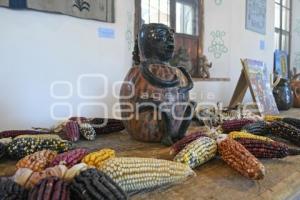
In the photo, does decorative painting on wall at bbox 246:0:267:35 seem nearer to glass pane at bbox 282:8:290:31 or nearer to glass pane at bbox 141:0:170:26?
glass pane at bbox 141:0:170:26

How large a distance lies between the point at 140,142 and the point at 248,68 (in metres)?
0.85

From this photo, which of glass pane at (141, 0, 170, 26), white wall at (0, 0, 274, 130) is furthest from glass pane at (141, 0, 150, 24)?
white wall at (0, 0, 274, 130)

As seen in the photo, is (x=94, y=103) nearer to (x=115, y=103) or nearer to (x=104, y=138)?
(x=115, y=103)

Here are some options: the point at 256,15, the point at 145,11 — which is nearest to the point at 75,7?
the point at 145,11

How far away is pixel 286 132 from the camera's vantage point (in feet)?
2.46

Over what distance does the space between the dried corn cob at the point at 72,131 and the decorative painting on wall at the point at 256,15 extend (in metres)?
1.45

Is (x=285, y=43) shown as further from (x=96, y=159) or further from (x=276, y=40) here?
(x=96, y=159)

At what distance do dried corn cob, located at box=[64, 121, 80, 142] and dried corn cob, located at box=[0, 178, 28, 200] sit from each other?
396 mm

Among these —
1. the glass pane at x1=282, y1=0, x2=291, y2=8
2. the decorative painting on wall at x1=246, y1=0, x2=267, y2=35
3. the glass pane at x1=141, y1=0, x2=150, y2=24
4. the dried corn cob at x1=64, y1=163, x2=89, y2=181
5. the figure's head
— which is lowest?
the dried corn cob at x1=64, y1=163, x2=89, y2=181

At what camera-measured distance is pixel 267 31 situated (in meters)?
2.17

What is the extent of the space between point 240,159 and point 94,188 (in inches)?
10.4

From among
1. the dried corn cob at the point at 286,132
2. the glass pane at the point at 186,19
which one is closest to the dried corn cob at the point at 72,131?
the dried corn cob at the point at 286,132

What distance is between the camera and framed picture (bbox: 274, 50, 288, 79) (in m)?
2.38

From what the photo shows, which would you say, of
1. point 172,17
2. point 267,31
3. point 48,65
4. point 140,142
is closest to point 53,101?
point 48,65
